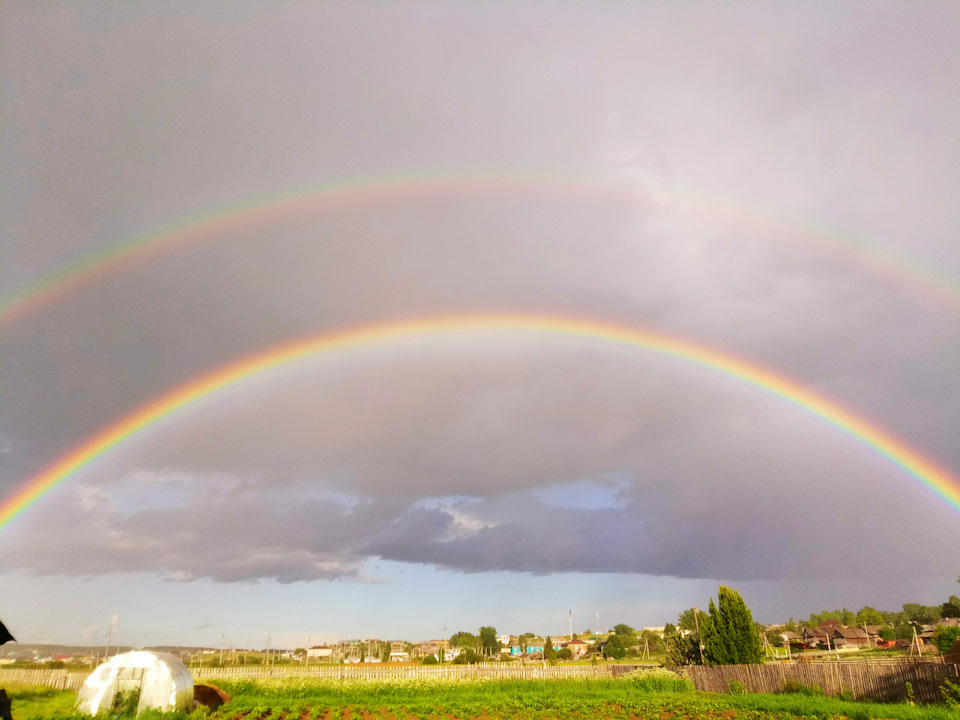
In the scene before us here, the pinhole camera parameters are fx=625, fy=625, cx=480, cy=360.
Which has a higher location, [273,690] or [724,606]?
[724,606]

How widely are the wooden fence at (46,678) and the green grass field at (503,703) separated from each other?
1.96m

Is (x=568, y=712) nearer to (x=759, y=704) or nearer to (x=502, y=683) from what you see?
(x=759, y=704)

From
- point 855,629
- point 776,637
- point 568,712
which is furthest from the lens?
point 776,637

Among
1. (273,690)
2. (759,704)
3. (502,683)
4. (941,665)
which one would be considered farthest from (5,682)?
(941,665)

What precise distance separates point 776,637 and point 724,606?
85.2 meters

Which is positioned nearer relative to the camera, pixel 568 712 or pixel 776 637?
pixel 568 712

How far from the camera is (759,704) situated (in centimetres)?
2303

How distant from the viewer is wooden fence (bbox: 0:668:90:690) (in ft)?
105

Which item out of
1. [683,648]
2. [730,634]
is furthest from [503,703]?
[683,648]

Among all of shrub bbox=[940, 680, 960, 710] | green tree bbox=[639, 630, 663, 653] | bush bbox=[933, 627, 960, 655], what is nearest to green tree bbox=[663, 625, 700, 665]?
bush bbox=[933, 627, 960, 655]

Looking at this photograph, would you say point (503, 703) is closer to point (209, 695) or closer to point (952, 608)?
point (209, 695)

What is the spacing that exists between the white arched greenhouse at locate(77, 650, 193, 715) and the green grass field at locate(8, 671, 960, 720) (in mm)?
647

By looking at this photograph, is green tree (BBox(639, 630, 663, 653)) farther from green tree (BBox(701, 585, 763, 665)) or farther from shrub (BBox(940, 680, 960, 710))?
shrub (BBox(940, 680, 960, 710))

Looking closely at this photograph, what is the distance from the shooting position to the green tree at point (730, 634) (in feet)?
115
